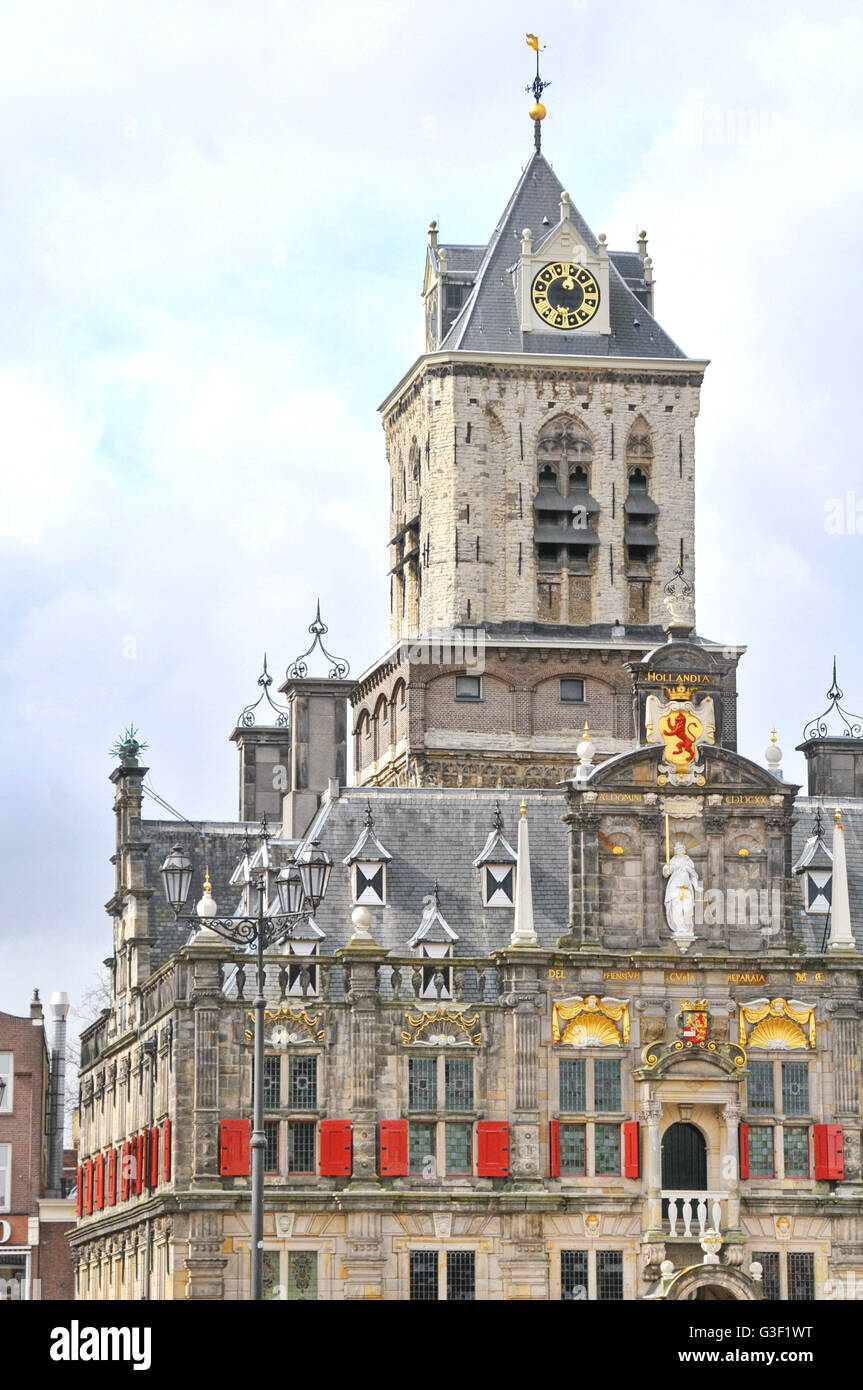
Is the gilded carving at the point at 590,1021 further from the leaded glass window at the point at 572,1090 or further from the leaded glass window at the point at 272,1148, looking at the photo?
the leaded glass window at the point at 272,1148

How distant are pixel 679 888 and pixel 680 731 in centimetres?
446

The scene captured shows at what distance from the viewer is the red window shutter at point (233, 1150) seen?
7694 centimetres

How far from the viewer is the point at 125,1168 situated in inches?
3435

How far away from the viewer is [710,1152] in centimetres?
7919

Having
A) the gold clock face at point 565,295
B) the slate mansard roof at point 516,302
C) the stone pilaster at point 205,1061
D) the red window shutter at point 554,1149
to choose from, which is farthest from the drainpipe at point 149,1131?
the gold clock face at point 565,295

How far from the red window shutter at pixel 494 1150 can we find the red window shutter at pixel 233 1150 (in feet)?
20.8

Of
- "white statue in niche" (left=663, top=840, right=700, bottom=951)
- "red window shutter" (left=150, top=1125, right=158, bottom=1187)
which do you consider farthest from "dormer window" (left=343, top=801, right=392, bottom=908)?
"red window shutter" (left=150, top=1125, right=158, bottom=1187)

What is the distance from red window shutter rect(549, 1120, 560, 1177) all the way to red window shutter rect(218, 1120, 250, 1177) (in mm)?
8251

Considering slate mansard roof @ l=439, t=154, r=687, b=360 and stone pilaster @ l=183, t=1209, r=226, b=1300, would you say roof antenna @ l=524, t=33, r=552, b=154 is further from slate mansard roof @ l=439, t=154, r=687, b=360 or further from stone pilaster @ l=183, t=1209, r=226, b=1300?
stone pilaster @ l=183, t=1209, r=226, b=1300

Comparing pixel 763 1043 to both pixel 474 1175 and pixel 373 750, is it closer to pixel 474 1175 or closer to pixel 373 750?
pixel 474 1175

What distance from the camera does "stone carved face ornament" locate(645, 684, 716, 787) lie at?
81125mm

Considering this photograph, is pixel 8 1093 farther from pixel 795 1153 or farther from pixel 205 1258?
pixel 795 1153
